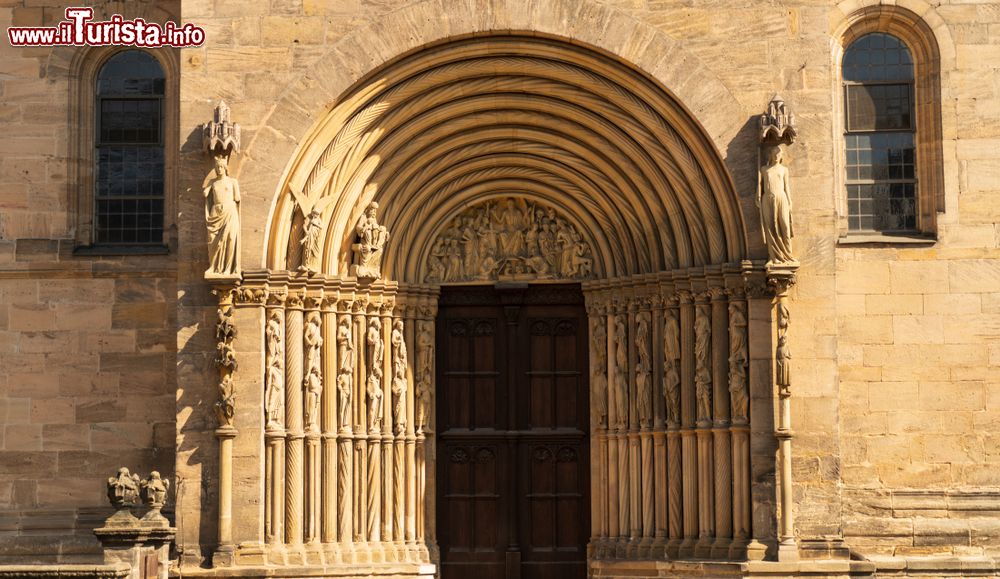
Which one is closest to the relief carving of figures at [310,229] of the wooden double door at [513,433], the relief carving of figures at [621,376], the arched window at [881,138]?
the wooden double door at [513,433]

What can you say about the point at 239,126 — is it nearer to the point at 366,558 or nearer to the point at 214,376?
the point at 214,376

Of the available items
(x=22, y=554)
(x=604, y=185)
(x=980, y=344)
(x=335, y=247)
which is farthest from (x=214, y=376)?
(x=980, y=344)

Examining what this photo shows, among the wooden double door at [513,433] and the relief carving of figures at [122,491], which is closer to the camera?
the relief carving of figures at [122,491]

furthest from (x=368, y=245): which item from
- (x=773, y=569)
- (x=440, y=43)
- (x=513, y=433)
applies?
(x=773, y=569)

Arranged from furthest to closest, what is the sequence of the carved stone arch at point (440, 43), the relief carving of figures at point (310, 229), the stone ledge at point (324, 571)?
the relief carving of figures at point (310, 229) < the carved stone arch at point (440, 43) < the stone ledge at point (324, 571)

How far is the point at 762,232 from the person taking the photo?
2161 centimetres

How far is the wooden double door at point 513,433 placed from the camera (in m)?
23.9

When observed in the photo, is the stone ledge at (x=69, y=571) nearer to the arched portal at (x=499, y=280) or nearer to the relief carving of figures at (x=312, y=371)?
the arched portal at (x=499, y=280)

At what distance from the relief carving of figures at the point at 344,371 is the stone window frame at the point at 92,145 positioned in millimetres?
2746

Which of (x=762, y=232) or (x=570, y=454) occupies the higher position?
(x=762, y=232)

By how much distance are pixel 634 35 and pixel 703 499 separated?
225 inches

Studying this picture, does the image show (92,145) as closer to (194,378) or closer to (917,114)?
(194,378)

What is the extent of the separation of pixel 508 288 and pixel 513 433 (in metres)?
1.93

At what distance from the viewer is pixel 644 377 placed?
2283 cm
